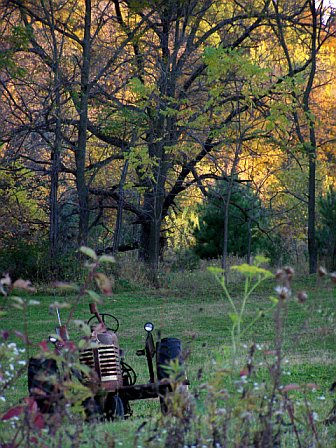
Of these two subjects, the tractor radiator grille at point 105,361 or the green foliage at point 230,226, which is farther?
the green foliage at point 230,226

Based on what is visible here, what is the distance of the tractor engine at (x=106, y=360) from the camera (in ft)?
17.6

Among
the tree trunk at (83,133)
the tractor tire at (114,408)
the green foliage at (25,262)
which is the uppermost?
the tree trunk at (83,133)

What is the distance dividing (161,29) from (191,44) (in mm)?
1109

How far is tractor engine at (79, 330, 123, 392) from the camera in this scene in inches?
211

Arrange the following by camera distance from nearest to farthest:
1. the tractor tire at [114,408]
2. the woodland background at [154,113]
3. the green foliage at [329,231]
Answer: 1. the tractor tire at [114,408]
2. the woodland background at [154,113]
3. the green foliage at [329,231]

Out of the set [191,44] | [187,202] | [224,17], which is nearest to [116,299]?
[191,44]

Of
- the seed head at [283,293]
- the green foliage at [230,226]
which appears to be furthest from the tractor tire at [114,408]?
the green foliage at [230,226]

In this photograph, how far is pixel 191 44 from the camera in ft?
61.5

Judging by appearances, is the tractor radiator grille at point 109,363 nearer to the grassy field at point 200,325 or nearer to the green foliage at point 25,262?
the grassy field at point 200,325

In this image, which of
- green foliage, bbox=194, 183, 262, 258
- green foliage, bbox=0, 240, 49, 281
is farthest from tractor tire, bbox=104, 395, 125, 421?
green foliage, bbox=194, 183, 262, 258

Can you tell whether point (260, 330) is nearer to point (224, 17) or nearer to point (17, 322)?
point (17, 322)

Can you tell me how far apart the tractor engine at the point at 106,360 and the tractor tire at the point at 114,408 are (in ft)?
0.25

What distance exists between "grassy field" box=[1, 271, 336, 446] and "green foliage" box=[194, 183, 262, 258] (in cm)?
325

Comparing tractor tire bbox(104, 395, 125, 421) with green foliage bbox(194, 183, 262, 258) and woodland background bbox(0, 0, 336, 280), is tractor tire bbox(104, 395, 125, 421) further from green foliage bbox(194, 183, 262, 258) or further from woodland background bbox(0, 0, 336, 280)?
green foliage bbox(194, 183, 262, 258)
